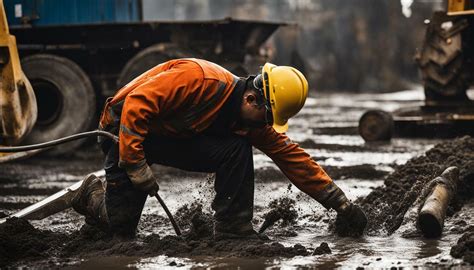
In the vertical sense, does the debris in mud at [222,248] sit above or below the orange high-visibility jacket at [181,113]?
below

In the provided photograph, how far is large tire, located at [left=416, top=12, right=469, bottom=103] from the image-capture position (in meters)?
10.8

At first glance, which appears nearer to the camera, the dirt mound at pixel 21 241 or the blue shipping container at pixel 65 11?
the dirt mound at pixel 21 241

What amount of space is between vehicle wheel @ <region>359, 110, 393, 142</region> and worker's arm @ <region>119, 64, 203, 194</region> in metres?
6.37

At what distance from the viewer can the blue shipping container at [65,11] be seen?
1139 cm

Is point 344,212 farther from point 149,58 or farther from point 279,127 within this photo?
point 149,58

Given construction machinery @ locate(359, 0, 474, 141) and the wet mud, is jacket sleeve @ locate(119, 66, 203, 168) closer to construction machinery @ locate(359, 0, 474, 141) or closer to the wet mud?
the wet mud

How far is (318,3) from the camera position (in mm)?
33188

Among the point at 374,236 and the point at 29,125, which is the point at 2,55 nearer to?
the point at 29,125

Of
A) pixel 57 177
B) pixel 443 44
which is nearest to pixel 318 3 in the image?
pixel 443 44

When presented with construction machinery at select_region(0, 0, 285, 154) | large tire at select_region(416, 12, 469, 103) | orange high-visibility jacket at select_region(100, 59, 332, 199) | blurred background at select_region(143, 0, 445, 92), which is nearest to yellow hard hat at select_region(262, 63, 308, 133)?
orange high-visibility jacket at select_region(100, 59, 332, 199)

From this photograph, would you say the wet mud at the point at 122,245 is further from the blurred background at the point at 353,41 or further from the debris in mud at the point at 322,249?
the blurred background at the point at 353,41

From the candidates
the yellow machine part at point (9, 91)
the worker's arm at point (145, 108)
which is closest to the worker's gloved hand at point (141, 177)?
the worker's arm at point (145, 108)

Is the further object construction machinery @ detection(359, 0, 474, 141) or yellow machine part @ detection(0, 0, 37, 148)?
construction machinery @ detection(359, 0, 474, 141)

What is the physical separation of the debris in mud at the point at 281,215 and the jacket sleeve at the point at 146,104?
124cm
